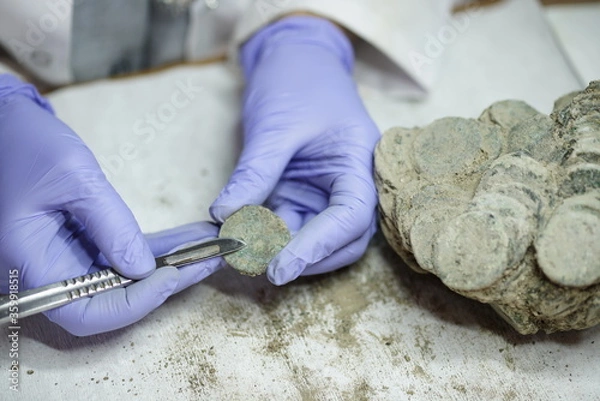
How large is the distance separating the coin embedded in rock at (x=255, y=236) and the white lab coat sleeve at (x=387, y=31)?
869mm

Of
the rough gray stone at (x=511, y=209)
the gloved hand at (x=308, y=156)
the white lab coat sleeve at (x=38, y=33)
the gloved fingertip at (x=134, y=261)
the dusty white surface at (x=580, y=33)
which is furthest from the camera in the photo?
the dusty white surface at (x=580, y=33)

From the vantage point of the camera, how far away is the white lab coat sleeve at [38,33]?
2.00 m

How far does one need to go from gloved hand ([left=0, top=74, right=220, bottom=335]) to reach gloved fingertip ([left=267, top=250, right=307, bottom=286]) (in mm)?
179

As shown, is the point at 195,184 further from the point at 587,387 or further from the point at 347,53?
the point at 587,387

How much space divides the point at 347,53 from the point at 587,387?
4.46ft

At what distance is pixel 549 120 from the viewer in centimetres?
162

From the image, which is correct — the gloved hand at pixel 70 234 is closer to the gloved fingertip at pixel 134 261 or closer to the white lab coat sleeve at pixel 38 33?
the gloved fingertip at pixel 134 261

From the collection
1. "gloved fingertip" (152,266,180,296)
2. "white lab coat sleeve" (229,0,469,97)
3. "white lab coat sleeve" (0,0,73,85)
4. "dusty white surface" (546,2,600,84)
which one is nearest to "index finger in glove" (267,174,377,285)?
"gloved fingertip" (152,266,180,296)

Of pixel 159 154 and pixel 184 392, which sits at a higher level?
pixel 159 154

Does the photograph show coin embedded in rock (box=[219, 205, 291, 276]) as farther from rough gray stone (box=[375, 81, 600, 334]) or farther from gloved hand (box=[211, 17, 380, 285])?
rough gray stone (box=[375, 81, 600, 334])

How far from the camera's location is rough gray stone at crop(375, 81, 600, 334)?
4.52 ft

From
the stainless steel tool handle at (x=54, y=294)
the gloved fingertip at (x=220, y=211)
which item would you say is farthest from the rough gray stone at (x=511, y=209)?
the stainless steel tool handle at (x=54, y=294)

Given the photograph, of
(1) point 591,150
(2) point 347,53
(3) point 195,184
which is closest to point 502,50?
(2) point 347,53

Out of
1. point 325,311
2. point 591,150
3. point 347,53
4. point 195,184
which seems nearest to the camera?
point 591,150
